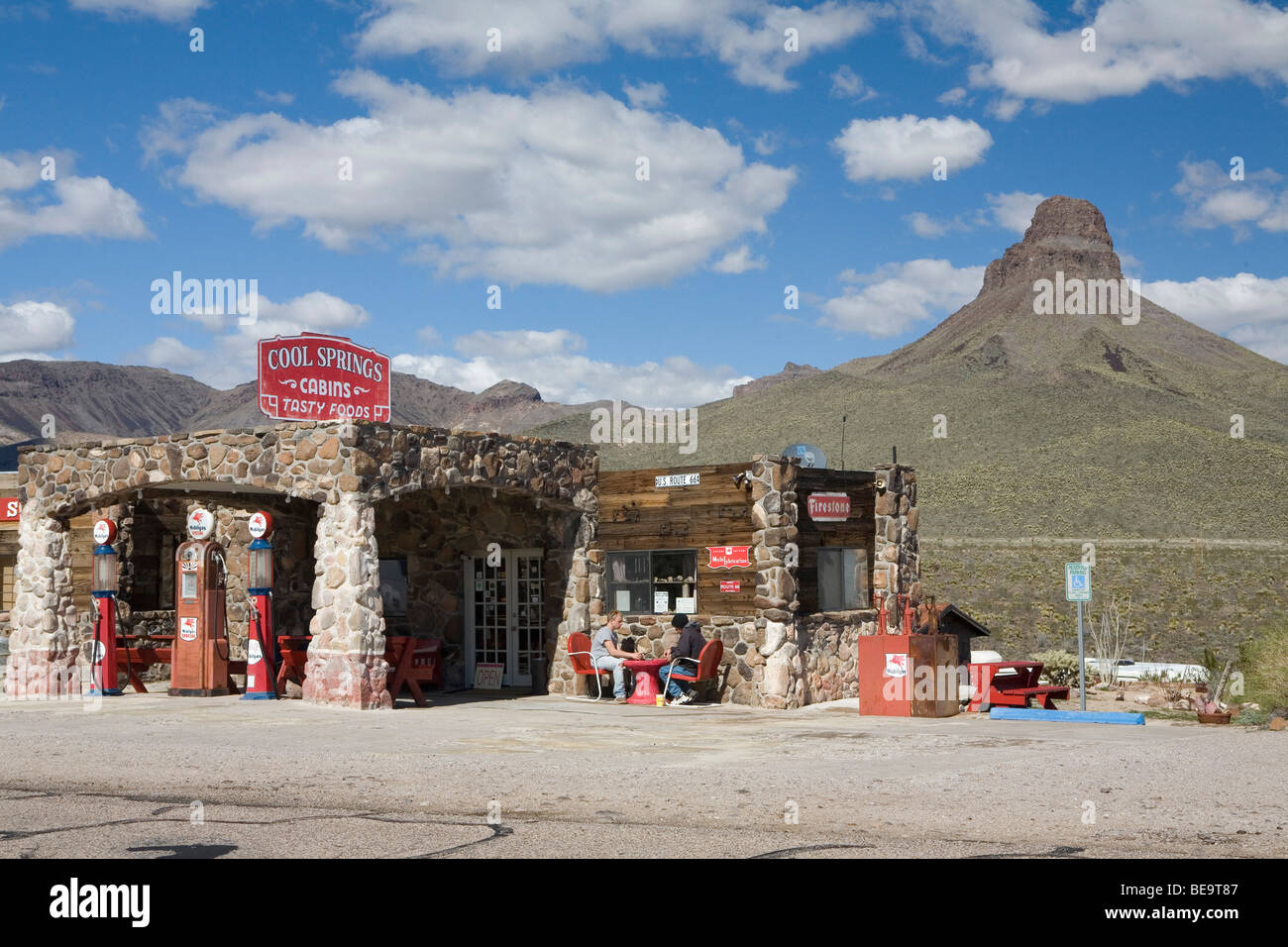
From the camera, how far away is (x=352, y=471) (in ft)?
53.1

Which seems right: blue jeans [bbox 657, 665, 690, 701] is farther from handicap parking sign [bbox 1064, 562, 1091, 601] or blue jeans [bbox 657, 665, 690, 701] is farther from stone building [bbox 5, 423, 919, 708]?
handicap parking sign [bbox 1064, 562, 1091, 601]

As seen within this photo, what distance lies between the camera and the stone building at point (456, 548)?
16.5 metres

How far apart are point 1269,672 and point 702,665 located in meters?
7.38

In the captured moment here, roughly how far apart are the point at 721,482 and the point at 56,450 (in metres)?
9.80

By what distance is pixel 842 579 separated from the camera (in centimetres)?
1973

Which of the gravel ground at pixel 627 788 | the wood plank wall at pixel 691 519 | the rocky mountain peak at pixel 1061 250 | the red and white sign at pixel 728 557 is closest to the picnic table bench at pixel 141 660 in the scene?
the gravel ground at pixel 627 788

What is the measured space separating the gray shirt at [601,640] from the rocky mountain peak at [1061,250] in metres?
146

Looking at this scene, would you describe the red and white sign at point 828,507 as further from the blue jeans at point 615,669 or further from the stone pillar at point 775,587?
the blue jeans at point 615,669

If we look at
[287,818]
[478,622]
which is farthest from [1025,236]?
[287,818]

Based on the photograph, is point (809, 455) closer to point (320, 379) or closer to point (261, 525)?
point (320, 379)

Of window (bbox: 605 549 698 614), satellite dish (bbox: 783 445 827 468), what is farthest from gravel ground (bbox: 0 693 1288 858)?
satellite dish (bbox: 783 445 827 468)

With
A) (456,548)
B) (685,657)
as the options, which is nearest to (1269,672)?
(685,657)

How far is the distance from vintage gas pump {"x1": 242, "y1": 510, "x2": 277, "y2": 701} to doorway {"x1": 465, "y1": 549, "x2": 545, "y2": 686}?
12.7ft

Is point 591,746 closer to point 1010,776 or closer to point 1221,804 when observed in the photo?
point 1010,776
